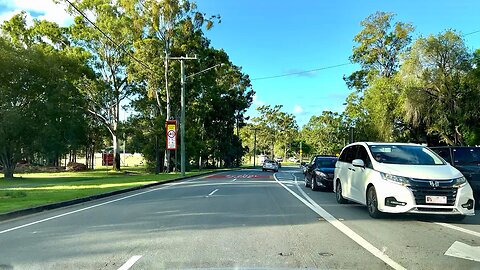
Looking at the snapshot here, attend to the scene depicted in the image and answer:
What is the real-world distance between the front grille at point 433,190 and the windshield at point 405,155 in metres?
1.29

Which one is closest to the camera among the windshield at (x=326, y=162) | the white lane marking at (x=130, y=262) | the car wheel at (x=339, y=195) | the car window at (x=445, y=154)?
the white lane marking at (x=130, y=262)

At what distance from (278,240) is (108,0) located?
41.4 meters

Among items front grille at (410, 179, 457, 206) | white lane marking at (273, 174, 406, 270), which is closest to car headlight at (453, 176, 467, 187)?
front grille at (410, 179, 457, 206)

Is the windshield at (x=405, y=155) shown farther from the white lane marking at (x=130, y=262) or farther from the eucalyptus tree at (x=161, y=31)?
the eucalyptus tree at (x=161, y=31)

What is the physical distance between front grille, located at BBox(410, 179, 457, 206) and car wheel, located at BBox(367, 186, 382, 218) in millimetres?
1095

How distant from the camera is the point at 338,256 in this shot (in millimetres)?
7332

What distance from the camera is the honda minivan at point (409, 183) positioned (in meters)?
10.0

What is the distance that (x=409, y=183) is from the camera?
10102 mm

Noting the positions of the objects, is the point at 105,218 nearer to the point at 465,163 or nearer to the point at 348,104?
the point at 465,163

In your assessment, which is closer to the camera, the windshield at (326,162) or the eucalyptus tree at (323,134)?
the windshield at (326,162)

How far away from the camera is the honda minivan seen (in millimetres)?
10008

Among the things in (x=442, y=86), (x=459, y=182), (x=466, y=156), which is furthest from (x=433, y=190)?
(x=442, y=86)

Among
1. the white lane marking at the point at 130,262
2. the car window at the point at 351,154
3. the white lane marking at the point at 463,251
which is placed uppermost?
the car window at the point at 351,154

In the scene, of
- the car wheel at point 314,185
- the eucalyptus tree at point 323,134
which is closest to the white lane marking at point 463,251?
the car wheel at point 314,185
